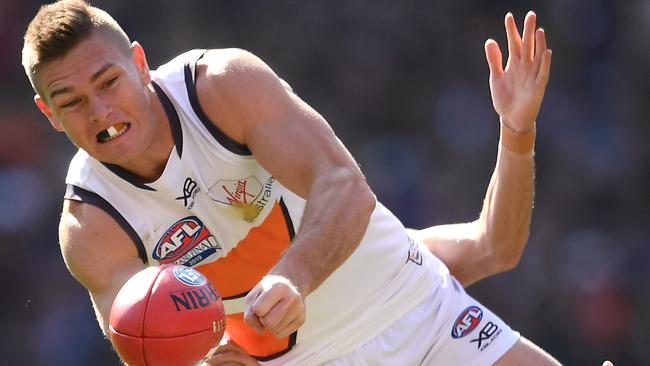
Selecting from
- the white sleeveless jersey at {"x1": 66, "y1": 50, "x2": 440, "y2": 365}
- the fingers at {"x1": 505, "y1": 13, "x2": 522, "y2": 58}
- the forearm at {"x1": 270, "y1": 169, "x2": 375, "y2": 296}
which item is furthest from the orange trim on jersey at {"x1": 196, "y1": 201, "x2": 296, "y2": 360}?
the fingers at {"x1": 505, "y1": 13, "x2": 522, "y2": 58}

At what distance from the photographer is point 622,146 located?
1059 centimetres

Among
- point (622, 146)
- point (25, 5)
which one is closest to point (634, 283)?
point (622, 146)

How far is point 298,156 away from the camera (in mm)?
3787

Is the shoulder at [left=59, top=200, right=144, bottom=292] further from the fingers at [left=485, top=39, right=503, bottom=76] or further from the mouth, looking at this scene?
the fingers at [left=485, top=39, right=503, bottom=76]

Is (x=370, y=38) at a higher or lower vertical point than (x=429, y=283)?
lower

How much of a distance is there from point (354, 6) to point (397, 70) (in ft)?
2.77

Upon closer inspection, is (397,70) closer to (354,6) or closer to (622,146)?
(354,6)

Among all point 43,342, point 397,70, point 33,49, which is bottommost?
point 43,342

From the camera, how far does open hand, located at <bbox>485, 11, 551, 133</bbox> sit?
479 cm

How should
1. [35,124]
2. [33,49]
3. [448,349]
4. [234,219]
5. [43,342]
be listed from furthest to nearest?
[35,124], [43,342], [448,349], [234,219], [33,49]

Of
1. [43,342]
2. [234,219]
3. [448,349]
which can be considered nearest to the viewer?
[234,219]

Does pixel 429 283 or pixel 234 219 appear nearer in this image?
pixel 234 219

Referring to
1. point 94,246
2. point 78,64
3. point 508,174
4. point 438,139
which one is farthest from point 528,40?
point 438,139

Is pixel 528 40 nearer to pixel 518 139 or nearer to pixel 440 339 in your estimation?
pixel 518 139
